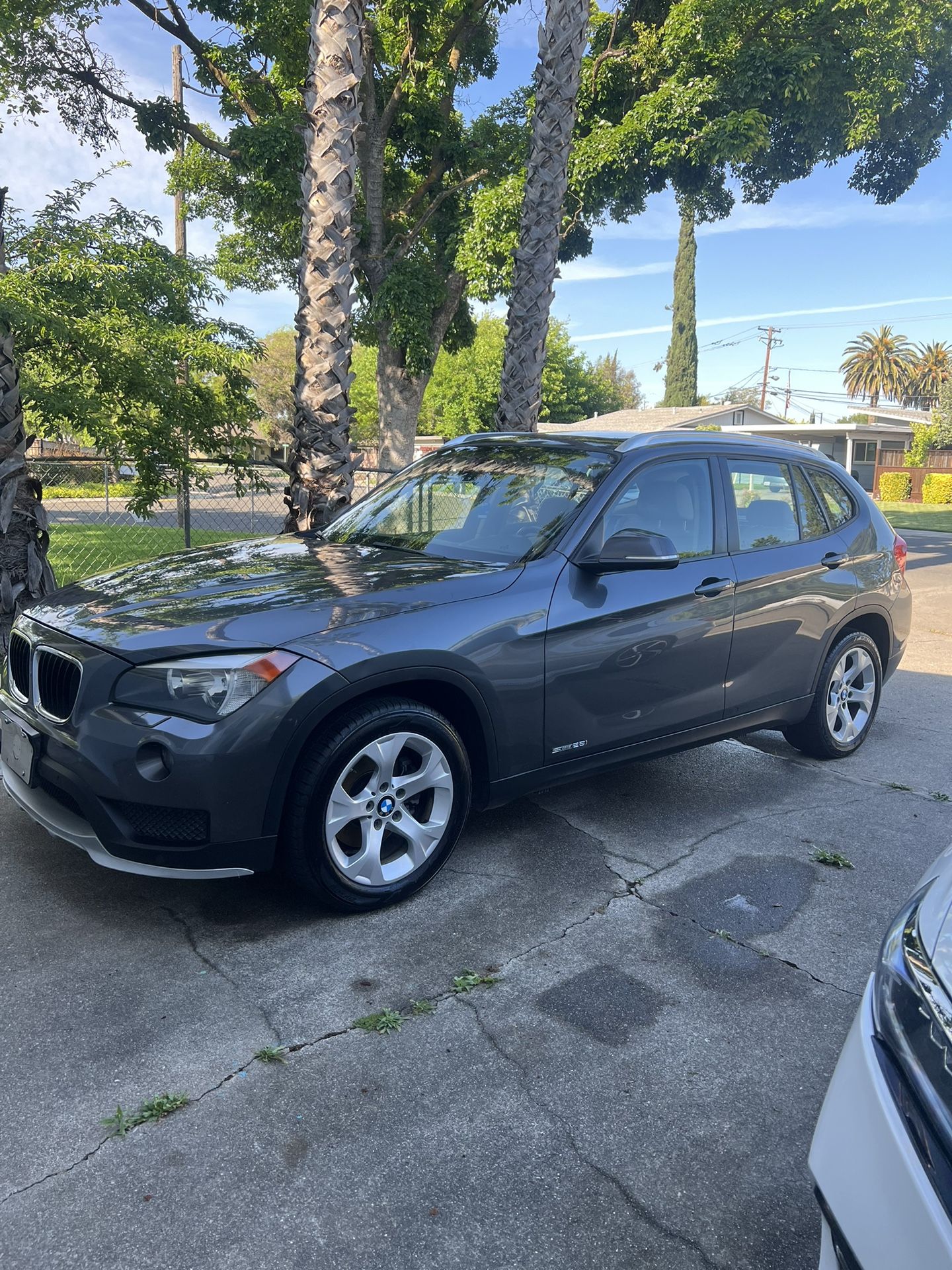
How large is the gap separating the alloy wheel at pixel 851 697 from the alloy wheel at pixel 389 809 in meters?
2.67

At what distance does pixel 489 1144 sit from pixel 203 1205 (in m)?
0.67

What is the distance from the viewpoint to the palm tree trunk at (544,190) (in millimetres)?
8352

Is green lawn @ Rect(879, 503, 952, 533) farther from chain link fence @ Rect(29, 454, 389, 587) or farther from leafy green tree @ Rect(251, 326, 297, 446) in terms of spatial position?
leafy green tree @ Rect(251, 326, 297, 446)

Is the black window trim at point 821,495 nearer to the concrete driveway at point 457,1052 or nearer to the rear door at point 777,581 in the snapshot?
the rear door at point 777,581

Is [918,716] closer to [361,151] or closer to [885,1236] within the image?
[885,1236]

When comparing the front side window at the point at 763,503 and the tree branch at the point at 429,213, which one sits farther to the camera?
the tree branch at the point at 429,213

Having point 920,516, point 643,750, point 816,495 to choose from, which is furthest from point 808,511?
point 920,516

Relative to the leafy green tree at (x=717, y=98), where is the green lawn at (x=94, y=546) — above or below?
below

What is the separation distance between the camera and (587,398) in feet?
177

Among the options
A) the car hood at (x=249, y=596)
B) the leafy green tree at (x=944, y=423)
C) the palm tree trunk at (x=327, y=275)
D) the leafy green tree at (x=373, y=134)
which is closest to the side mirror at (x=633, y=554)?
the car hood at (x=249, y=596)

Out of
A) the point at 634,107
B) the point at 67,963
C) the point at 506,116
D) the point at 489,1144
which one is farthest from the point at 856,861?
the point at 506,116

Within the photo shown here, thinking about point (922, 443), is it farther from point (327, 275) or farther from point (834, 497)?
point (834, 497)

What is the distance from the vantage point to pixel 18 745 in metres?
3.34

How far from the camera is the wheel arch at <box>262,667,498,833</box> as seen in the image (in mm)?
3023
